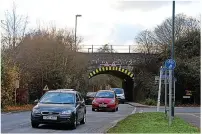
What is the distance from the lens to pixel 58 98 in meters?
16.4

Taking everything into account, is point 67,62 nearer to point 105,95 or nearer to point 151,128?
point 105,95

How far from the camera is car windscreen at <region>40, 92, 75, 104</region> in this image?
1622 centimetres

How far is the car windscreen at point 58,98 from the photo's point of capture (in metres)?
16.2

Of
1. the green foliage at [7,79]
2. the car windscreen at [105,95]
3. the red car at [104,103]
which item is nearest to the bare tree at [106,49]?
the car windscreen at [105,95]

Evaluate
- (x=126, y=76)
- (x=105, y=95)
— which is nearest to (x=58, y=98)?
(x=105, y=95)

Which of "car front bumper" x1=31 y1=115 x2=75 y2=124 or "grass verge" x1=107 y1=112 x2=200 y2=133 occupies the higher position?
"car front bumper" x1=31 y1=115 x2=75 y2=124

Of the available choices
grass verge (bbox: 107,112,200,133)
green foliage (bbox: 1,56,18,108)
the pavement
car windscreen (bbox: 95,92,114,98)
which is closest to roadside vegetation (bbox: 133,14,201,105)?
the pavement

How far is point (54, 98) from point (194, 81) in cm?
2987

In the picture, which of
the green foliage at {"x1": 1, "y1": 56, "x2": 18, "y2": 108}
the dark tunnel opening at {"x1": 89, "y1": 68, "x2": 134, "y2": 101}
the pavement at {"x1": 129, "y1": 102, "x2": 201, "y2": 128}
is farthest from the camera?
the dark tunnel opening at {"x1": 89, "y1": 68, "x2": 134, "y2": 101}

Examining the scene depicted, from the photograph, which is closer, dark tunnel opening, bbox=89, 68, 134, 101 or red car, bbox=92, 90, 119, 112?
red car, bbox=92, 90, 119, 112

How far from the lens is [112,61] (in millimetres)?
51062

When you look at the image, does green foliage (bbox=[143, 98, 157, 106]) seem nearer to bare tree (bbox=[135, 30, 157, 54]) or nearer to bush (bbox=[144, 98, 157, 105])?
bush (bbox=[144, 98, 157, 105])

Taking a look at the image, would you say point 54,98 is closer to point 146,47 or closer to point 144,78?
point 144,78

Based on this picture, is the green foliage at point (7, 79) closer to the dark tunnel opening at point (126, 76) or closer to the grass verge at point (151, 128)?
the grass verge at point (151, 128)
